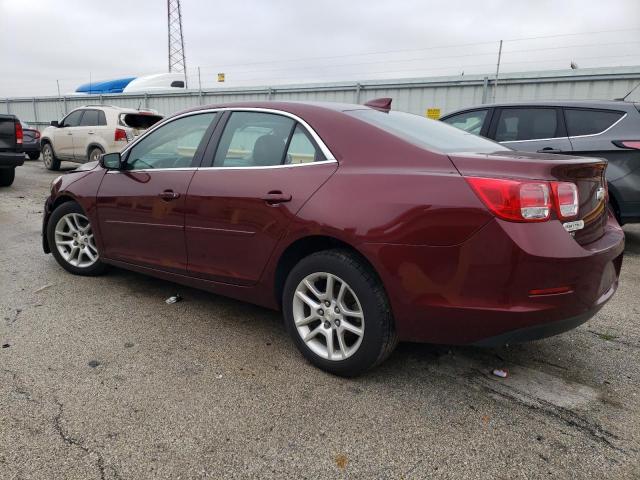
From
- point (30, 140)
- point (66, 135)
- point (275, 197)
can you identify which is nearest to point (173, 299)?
point (275, 197)

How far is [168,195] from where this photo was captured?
3436 mm

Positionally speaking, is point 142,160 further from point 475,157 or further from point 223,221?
point 475,157

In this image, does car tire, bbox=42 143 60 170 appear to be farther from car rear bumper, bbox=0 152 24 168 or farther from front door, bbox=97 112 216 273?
front door, bbox=97 112 216 273

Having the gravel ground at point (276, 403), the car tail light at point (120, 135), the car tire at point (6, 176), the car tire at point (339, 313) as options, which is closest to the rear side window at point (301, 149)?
the car tire at point (339, 313)

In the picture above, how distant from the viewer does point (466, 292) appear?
7.54ft

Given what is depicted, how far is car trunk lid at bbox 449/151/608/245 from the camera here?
2.27 metres

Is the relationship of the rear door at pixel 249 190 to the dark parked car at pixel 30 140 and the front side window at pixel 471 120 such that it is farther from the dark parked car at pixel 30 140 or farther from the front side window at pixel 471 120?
the dark parked car at pixel 30 140

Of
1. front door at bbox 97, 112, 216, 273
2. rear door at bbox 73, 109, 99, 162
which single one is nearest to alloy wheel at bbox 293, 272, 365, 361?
front door at bbox 97, 112, 216, 273

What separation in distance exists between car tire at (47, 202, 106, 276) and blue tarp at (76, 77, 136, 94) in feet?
78.7

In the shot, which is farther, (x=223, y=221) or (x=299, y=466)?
(x=223, y=221)

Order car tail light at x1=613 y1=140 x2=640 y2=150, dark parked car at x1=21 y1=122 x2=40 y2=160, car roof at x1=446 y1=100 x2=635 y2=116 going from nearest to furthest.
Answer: car tail light at x1=613 y1=140 x2=640 y2=150, car roof at x1=446 y1=100 x2=635 y2=116, dark parked car at x1=21 y1=122 x2=40 y2=160

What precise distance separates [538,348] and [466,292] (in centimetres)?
121

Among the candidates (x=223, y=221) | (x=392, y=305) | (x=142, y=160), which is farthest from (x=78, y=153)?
(x=392, y=305)

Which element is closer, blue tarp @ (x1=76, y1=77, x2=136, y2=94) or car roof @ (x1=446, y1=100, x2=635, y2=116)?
car roof @ (x1=446, y1=100, x2=635, y2=116)
